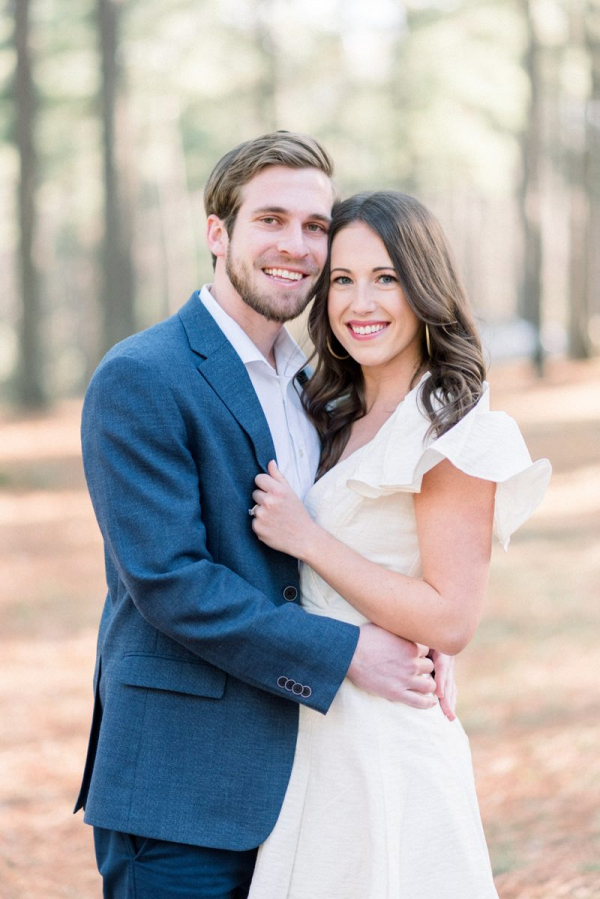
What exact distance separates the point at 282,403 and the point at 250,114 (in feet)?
78.0

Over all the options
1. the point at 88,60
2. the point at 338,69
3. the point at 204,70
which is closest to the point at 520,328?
the point at 338,69

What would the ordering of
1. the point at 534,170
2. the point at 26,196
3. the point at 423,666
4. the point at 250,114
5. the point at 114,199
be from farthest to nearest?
the point at 250,114 < the point at 534,170 < the point at 26,196 < the point at 114,199 < the point at 423,666

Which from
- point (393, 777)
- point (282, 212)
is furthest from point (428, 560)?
point (282, 212)

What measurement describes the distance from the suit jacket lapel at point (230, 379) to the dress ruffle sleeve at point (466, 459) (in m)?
0.26

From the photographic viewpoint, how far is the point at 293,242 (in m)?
3.02

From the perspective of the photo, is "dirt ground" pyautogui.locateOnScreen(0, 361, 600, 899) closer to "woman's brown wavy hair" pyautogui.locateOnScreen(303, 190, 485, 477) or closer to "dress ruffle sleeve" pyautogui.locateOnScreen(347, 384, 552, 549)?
"dress ruffle sleeve" pyautogui.locateOnScreen(347, 384, 552, 549)

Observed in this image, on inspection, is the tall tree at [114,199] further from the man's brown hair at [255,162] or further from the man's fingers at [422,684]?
the man's fingers at [422,684]

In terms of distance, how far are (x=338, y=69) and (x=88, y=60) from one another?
12.7m

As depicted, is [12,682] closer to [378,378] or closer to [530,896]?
[530,896]

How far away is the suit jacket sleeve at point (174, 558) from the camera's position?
250 centimetres

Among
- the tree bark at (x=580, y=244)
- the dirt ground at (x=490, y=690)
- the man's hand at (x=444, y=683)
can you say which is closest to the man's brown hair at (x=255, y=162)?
the man's hand at (x=444, y=683)

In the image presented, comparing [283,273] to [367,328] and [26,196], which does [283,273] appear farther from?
[26,196]

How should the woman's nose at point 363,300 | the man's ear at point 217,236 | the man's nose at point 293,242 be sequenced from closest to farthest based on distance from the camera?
the woman's nose at point 363,300, the man's nose at point 293,242, the man's ear at point 217,236

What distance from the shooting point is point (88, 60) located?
19266mm
